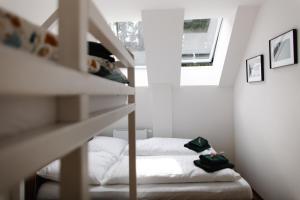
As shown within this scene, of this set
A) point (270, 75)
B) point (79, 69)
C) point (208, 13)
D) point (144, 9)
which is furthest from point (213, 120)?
point (79, 69)

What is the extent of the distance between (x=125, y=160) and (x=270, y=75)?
1.67 m

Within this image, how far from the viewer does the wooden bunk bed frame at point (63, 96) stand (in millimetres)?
338

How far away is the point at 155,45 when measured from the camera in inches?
110

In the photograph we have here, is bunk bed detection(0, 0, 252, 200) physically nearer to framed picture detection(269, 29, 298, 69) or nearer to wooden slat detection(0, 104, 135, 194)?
wooden slat detection(0, 104, 135, 194)

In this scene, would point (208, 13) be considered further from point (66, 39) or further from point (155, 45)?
point (66, 39)

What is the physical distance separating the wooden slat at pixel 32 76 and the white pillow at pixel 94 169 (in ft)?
4.64

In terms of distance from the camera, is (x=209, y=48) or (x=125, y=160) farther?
(x=209, y=48)

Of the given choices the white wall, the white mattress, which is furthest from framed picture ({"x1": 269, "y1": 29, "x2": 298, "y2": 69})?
the white mattress

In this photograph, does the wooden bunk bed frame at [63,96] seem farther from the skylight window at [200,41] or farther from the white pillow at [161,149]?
the skylight window at [200,41]

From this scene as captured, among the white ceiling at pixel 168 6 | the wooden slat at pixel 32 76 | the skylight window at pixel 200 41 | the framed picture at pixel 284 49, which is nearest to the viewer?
the wooden slat at pixel 32 76

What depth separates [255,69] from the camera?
2.49m

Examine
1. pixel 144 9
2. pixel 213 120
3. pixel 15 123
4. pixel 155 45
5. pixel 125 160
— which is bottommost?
pixel 125 160

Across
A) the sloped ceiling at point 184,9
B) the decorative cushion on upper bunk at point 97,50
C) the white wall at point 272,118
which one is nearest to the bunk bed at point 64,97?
the decorative cushion on upper bunk at point 97,50

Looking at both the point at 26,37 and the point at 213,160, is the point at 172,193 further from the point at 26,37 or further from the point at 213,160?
the point at 26,37
